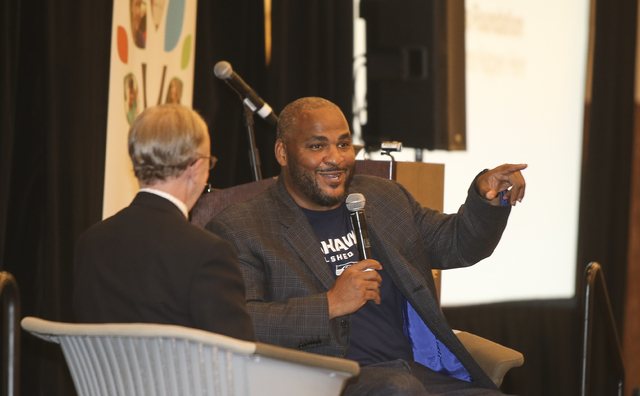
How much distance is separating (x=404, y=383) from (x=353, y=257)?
56 cm

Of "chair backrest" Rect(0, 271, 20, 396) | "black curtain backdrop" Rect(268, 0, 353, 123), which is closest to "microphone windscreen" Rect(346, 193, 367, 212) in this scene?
"chair backrest" Rect(0, 271, 20, 396)

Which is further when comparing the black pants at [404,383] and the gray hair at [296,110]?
the gray hair at [296,110]

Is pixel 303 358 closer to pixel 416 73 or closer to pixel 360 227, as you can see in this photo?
pixel 360 227

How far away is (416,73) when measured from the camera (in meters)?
5.51

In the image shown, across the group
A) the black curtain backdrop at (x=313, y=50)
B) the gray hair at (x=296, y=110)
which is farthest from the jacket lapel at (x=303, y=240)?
the black curtain backdrop at (x=313, y=50)

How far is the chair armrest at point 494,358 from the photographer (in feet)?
10.2

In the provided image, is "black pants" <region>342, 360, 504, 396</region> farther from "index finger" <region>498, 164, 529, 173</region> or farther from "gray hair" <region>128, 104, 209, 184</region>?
"gray hair" <region>128, 104, 209, 184</region>

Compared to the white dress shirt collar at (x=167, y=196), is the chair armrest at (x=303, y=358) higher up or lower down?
lower down

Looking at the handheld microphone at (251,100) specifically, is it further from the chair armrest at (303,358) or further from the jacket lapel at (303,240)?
the chair armrest at (303,358)

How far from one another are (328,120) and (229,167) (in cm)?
176

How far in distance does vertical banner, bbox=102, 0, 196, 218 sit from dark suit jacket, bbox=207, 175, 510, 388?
84 centimetres

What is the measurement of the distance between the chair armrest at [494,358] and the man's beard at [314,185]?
2.10 ft

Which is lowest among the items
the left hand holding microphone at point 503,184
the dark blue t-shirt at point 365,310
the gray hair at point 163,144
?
the dark blue t-shirt at point 365,310

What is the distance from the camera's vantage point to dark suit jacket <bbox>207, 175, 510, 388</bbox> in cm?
288
